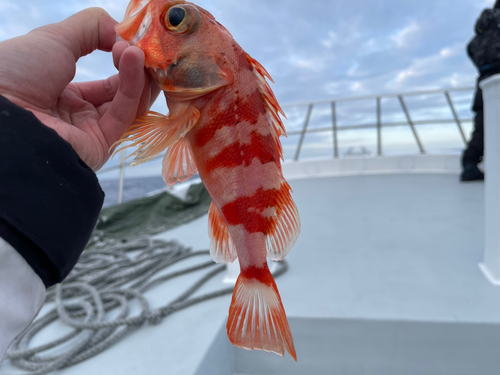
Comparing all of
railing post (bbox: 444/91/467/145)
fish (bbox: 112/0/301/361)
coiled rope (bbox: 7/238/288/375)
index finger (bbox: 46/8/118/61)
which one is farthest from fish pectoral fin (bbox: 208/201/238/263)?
railing post (bbox: 444/91/467/145)

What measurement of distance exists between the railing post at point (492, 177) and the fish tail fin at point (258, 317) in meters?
1.59

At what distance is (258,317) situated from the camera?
2.44ft

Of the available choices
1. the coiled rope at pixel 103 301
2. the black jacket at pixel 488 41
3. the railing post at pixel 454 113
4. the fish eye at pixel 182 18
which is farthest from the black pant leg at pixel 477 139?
the fish eye at pixel 182 18

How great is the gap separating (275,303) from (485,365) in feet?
3.96

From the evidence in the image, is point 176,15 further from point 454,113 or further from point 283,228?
point 454,113

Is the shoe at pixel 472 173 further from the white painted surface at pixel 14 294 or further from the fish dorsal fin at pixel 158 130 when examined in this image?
the white painted surface at pixel 14 294

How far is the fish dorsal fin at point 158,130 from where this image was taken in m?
0.73

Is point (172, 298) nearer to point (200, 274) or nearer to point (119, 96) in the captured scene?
point (200, 274)

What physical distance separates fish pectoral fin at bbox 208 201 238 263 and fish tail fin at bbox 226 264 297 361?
71mm

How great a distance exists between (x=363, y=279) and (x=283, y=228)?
1.29 metres

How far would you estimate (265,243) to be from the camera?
80cm

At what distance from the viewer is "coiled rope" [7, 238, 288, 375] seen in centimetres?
147

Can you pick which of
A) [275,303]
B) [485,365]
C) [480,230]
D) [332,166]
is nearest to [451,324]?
[485,365]

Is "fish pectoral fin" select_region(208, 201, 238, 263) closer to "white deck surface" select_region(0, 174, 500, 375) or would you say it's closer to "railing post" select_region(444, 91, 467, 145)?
"white deck surface" select_region(0, 174, 500, 375)
